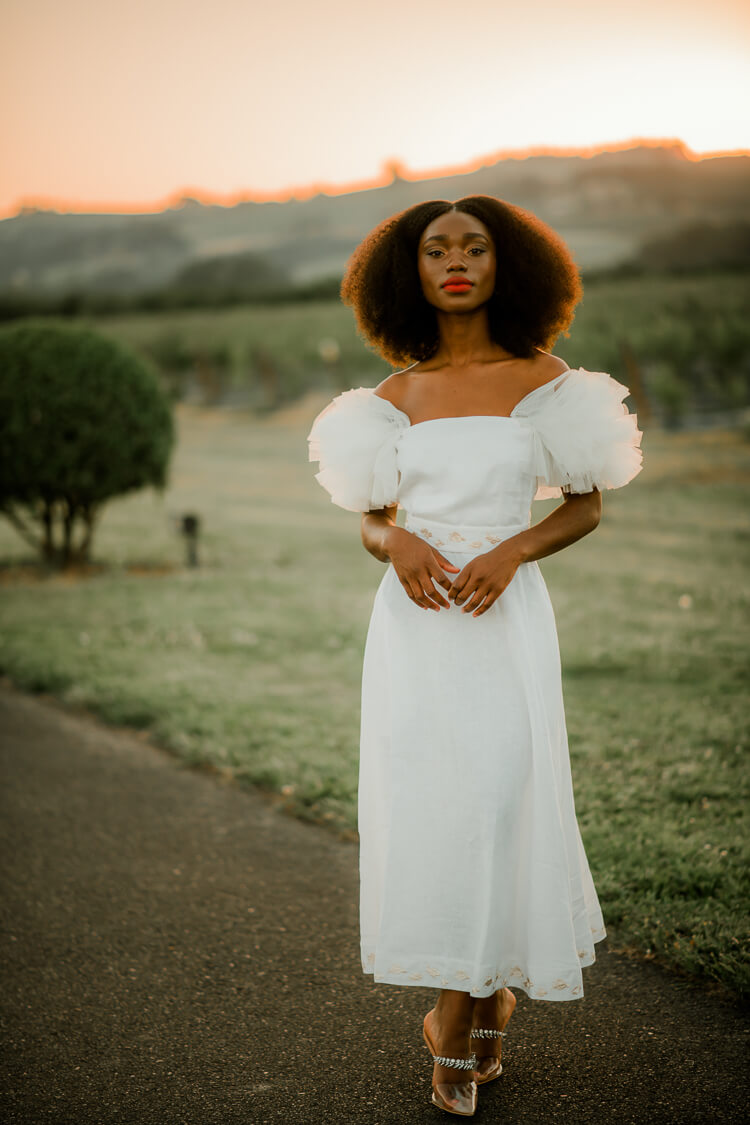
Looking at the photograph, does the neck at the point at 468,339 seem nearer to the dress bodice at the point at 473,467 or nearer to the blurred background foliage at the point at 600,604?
the dress bodice at the point at 473,467

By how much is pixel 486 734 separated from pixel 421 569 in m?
0.43

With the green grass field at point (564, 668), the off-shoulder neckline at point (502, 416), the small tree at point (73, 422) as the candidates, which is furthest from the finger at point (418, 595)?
the small tree at point (73, 422)

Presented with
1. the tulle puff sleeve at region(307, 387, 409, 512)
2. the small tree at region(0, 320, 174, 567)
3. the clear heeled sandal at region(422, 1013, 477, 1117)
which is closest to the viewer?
the clear heeled sandal at region(422, 1013, 477, 1117)

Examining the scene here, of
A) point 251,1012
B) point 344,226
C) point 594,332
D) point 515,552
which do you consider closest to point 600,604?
point 251,1012

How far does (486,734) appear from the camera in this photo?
2266mm

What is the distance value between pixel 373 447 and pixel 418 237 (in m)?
0.58

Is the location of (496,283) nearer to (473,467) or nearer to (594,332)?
(473,467)

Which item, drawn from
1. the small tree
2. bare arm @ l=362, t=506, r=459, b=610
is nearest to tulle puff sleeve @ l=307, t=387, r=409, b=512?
bare arm @ l=362, t=506, r=459, b=610

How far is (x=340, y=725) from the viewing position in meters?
5.21

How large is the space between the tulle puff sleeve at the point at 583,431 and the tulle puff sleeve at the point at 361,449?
14.1 inches

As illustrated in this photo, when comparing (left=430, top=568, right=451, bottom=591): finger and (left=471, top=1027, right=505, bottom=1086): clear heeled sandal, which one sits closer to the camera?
(left=430, top=568, right=451, bottom=591): finger

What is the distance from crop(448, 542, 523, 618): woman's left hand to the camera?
222 centimetres

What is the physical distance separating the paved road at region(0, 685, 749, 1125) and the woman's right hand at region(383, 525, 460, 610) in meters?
1.31

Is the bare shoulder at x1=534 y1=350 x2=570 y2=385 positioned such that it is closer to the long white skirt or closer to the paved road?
the long white skirt
